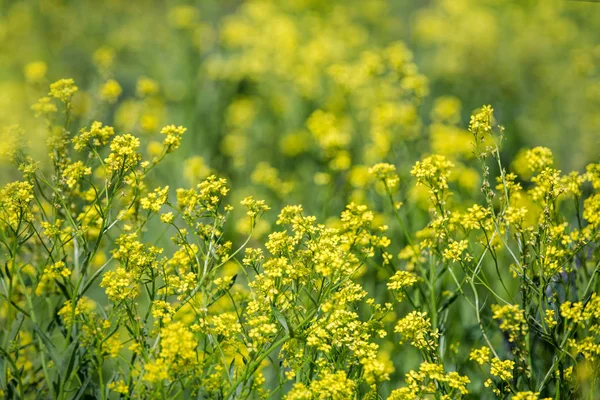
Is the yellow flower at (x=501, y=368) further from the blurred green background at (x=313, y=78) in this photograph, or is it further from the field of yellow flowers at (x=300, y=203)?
the blurred green background at (x=313, y=78)

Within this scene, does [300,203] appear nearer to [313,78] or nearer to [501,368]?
[313,78]

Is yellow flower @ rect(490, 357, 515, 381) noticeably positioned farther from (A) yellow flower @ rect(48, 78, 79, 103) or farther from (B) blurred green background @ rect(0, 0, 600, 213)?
(A) yellow flower @ rect(48, 78, 79, 103)

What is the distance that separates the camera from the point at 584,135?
4.03 m

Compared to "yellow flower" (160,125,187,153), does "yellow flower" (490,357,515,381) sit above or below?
below

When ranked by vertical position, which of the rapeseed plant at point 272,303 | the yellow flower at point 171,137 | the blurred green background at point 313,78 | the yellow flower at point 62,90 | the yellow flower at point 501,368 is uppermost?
the blurred green background at point 313,78

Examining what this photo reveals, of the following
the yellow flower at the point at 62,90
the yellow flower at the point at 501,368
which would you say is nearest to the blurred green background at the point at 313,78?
the yellow flower at the point at 62,90

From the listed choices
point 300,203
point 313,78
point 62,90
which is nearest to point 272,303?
point 62,90

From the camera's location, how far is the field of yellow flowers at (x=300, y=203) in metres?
1.45

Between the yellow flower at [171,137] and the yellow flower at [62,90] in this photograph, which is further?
the yellow flower at [62,90]

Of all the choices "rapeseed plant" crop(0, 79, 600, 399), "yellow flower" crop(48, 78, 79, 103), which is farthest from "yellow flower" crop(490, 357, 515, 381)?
"yellow flower" crop(48, 78, 79, 103)

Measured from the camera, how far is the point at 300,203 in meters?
3.29

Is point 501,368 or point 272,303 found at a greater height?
point 272,303

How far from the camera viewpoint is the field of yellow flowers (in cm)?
145

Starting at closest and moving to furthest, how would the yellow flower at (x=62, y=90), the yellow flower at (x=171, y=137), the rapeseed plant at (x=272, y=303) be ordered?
the rapeseed plant at (x=272, y=303), the yellow flower at (x=171, y=137), the yellow flower at (x=62, y=90)
